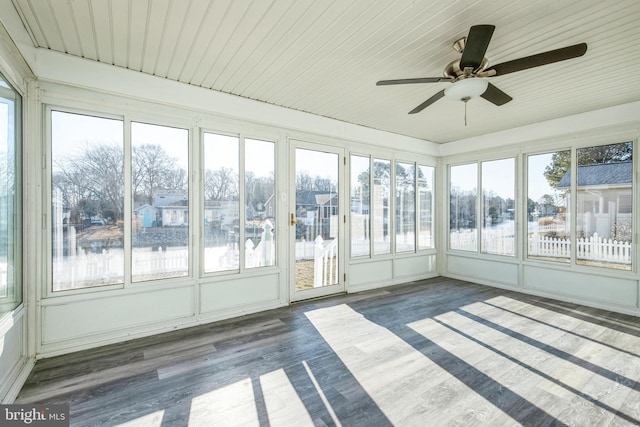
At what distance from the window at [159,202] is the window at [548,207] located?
17.4 ft

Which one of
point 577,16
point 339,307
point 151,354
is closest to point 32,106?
point 151,354

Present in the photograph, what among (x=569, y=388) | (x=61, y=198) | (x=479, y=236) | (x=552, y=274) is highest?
(x=61, y=198)

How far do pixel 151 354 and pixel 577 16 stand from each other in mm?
4478

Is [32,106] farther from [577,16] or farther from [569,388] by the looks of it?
[569,388]

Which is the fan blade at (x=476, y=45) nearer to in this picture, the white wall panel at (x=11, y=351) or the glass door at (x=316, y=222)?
the glass door at (x=316, y=222)

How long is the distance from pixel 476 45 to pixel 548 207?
3933 millimetres

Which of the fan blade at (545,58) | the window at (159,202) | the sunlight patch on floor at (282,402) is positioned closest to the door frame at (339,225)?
the window at (159,202)

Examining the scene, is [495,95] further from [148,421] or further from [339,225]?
[148,421]

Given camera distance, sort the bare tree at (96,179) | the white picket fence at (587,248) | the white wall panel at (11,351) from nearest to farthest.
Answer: the white wall panel at (11,351)
the bare tree at (96,179)
the white picket fence at (587,248)

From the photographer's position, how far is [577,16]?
7.09ft

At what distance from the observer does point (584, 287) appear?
4.33 m

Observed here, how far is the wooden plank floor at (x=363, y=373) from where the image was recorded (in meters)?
1.98

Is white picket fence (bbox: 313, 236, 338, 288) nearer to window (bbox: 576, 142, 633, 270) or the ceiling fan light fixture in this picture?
the ceiling fan light fixture

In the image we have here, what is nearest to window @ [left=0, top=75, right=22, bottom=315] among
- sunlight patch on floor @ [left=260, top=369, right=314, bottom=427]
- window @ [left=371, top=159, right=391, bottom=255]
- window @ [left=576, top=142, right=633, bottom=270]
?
sunlight patch on floor @ [left=260, top=369, right=314, bottom=427]
